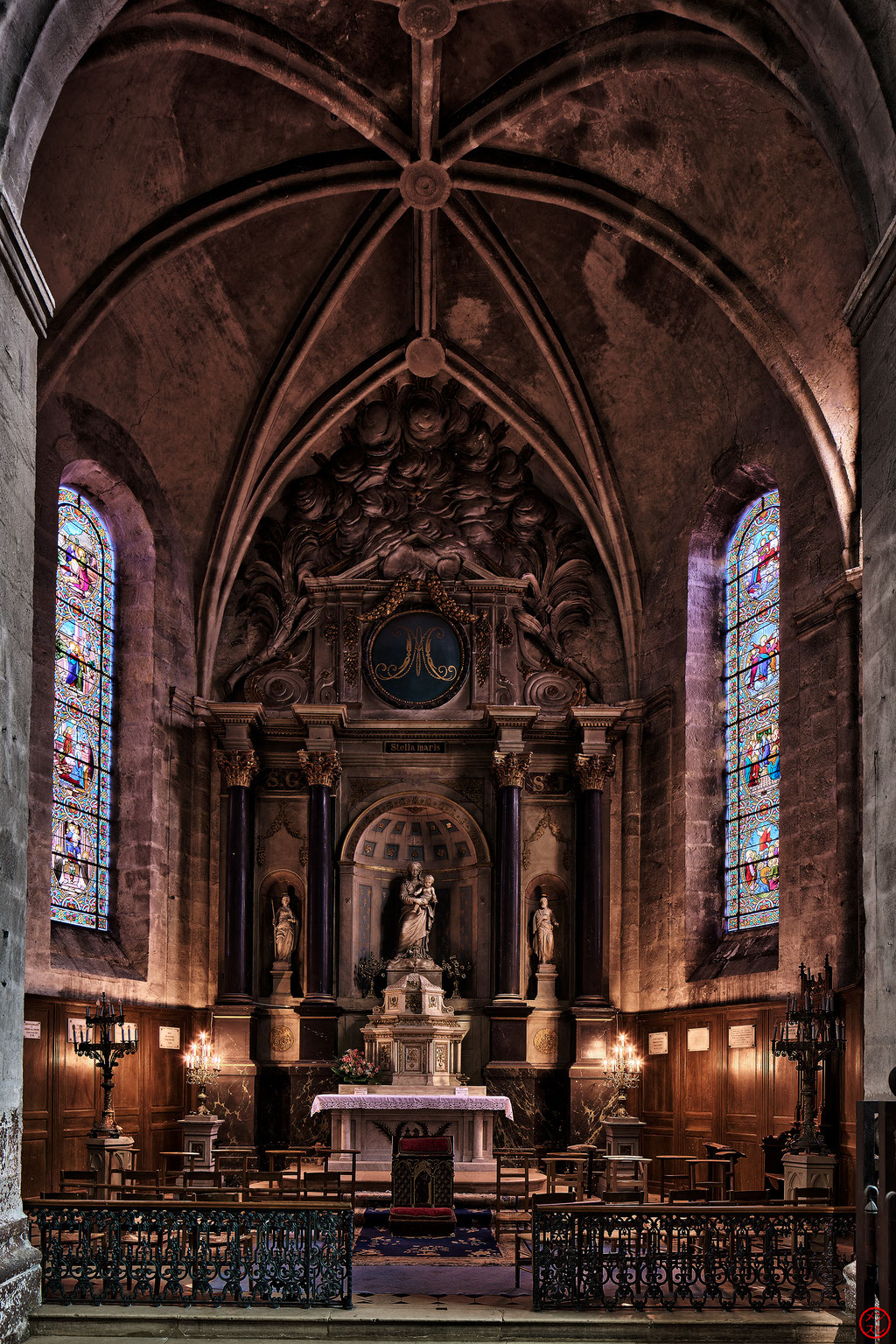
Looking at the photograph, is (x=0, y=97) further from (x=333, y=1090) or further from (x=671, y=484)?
(x=333, y=1090)

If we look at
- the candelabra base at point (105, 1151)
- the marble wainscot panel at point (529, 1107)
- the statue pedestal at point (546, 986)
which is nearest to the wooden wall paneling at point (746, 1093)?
the marble wainscot panel at point (529, 1107)

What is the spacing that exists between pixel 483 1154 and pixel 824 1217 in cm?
648

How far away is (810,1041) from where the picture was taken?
12562mm

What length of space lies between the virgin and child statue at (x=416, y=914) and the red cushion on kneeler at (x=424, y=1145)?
5.25 metres

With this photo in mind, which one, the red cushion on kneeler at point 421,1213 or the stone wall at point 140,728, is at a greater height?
the stone wall at point 140,728

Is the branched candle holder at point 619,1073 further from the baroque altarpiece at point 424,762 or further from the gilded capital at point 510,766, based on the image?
the gilded capital at point 510,766

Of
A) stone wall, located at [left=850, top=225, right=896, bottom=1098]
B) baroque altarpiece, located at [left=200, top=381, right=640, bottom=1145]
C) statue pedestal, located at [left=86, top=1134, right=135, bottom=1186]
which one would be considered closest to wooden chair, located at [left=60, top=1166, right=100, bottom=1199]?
statue pedestal, located at [left=86, top=1134, right=135, bottom=1186]

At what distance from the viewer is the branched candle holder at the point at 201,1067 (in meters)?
17.4

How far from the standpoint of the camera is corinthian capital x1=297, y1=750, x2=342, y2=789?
62.8ft

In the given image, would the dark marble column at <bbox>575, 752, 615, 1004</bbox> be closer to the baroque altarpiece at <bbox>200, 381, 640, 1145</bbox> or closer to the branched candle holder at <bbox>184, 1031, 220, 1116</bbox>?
the baroque altarpiece at <bbox>200, 381, 640, 1145</bbox>

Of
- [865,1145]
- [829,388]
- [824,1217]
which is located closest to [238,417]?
[829,388]

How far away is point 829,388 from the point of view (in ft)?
49.0

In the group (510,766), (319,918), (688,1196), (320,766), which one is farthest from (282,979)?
(688,1196)

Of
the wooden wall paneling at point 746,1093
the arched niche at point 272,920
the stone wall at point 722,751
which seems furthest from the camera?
the arched niche at point 272,920
